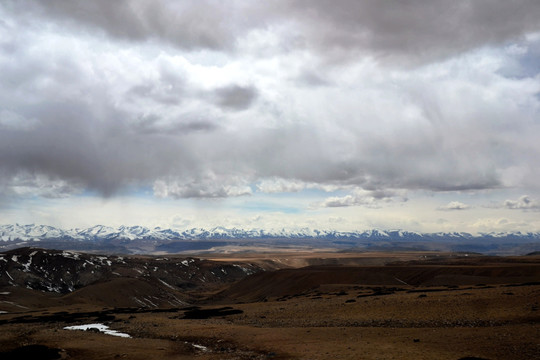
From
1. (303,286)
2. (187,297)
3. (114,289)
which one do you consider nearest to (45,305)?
(114,289)

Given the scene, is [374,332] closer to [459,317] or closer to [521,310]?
[459,317]

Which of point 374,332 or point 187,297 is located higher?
point 374,332

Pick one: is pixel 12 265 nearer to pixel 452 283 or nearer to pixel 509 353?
pixel 452 283

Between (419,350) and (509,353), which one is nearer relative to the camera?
(509,353)

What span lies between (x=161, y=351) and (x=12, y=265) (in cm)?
16050

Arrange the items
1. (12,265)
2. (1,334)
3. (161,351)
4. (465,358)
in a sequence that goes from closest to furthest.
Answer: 1. (465,358)
2. (161,351)
3. (1,334)
4. (12,265)

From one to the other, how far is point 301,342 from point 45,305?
9004cm

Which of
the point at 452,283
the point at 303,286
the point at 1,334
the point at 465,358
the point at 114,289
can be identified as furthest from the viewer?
the point at 114,289

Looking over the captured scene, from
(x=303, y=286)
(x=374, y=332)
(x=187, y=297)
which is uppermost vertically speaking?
(x=374, y=332)

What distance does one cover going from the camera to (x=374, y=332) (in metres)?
39.2

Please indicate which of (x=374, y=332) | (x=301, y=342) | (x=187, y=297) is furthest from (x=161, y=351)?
(x=187, y=297)

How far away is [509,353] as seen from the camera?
91.8 ft

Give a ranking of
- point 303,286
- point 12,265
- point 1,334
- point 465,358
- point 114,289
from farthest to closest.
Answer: point 12,265
point 114,289
point 303,286
point 1,334
point 465,358

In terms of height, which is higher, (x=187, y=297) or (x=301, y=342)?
(x=301, y=342)
